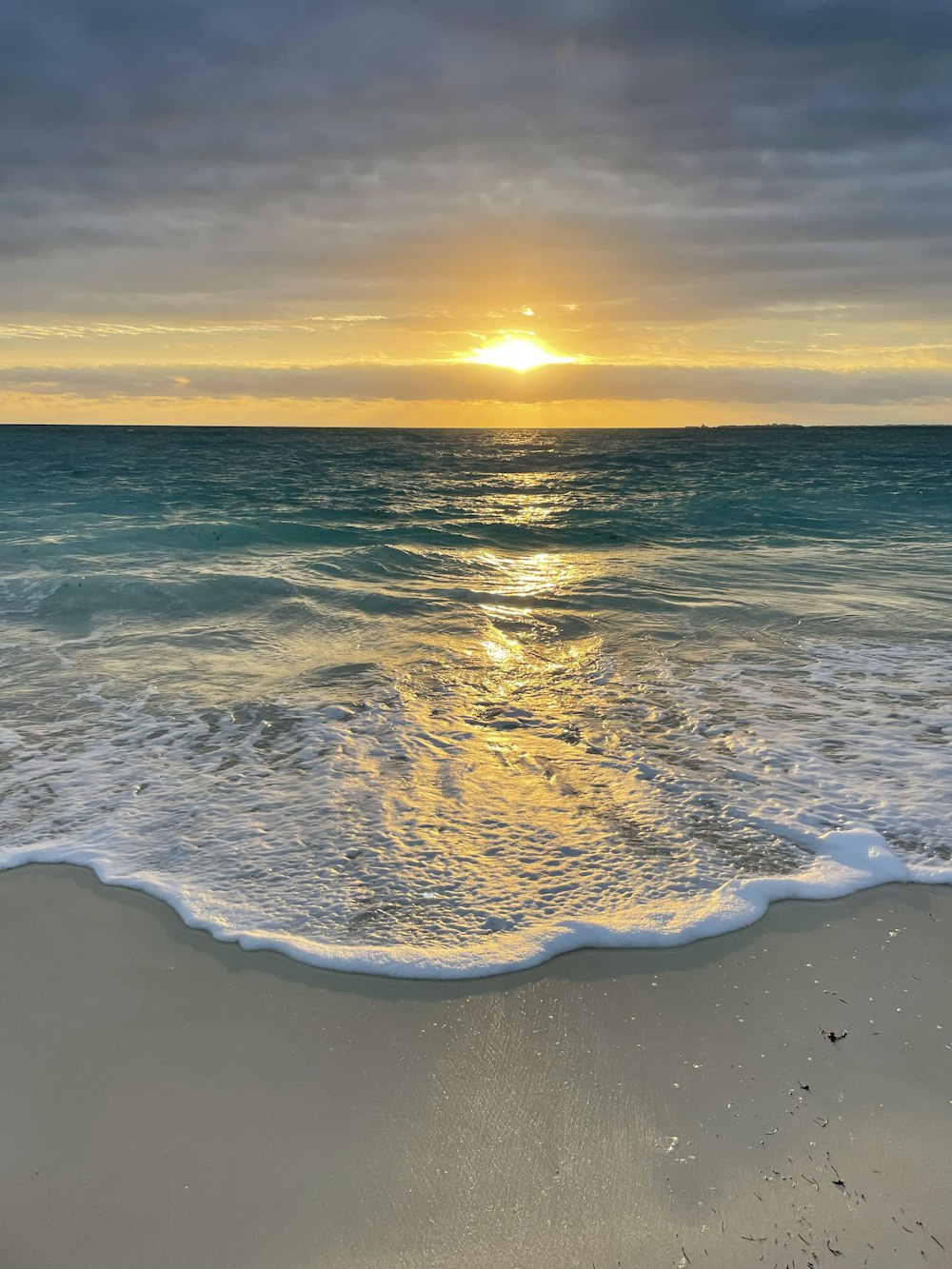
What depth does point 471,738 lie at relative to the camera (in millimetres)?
6348

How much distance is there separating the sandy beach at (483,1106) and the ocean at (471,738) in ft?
1.08

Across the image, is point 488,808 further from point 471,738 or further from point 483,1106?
point 483,1106

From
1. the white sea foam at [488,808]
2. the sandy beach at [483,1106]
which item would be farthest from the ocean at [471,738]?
the sandy beach at [483,1106]

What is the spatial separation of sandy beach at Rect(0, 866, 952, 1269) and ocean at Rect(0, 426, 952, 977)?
12.9 inches

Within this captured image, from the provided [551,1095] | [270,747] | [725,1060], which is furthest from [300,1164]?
[270,747]

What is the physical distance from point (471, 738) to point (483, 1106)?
140 inches

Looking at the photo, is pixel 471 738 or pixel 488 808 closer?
pixel 488 808

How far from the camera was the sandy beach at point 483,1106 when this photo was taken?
8.10ft

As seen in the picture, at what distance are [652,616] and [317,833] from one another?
271 inches

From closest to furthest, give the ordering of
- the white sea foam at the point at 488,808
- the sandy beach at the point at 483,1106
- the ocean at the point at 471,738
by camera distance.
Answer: the sandy beach at the point at 483,1106
the white sea foam at the point at 488,808
the ocean at the point at 471,738

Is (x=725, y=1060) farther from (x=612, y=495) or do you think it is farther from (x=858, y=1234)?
(x=612, y=495)

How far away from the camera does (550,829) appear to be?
4836 millimetres

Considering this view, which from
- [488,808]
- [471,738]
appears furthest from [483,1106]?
[471,738]

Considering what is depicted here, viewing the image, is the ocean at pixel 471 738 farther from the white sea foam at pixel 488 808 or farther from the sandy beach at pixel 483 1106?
the sandy beach at pixel 483 1106
